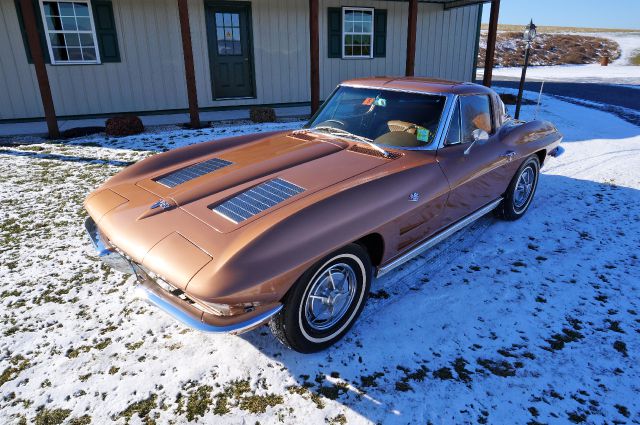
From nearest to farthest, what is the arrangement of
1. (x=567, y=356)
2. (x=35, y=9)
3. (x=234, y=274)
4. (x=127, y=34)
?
(x=234, y=274), (x=567, y=356), (x=35, y=9), (x=127, y=34)

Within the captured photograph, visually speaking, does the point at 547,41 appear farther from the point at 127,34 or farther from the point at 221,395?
the point at 221,395

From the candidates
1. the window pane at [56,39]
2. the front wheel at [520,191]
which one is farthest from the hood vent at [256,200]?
the window pane at [56,39]

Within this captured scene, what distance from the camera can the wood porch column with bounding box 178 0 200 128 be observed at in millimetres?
7890

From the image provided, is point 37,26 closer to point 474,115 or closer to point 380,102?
point 380,102

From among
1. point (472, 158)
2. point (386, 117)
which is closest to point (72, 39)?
point (386, 117)

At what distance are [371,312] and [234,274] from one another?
1.36 meters

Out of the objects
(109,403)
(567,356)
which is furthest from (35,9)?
(567,356)

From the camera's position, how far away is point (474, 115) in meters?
3.86

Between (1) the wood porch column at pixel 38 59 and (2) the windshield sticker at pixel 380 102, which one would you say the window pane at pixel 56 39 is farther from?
(2) the windshield sticker at pixel 380 102

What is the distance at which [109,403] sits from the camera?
7.66 ft

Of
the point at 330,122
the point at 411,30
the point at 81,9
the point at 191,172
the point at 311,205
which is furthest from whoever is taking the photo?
the point at 411,30

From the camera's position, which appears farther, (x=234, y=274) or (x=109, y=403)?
(x=109, y=403)

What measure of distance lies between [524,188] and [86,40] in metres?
9.27

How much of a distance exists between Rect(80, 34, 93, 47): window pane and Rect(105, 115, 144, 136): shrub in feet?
7.41
